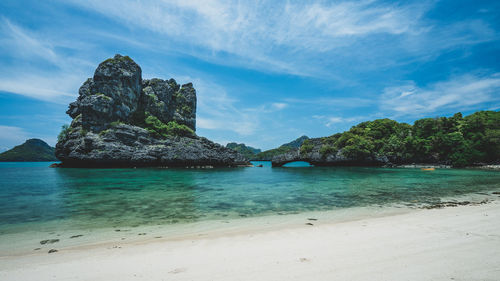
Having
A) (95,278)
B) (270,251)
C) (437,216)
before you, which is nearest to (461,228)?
(437,216)

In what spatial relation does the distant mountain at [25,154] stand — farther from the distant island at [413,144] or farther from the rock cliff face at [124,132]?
the distant island at [413,144]

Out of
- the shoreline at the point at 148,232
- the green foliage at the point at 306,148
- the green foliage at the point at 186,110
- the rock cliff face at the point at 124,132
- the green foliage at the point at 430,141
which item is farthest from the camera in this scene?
the green foliage at the point at 186,110

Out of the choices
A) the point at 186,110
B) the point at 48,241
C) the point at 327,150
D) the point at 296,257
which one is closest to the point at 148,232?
the point at 48,241

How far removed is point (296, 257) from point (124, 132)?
191ft

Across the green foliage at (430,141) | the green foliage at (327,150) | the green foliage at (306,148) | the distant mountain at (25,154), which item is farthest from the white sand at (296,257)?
the distant mountain at (25,154)

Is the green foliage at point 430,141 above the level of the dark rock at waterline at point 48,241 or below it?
above

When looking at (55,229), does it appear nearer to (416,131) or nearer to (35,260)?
(35,260)

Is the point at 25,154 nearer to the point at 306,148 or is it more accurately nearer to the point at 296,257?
the point at 306,148

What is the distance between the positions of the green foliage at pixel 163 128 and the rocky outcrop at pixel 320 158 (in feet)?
103

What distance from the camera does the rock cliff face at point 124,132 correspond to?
5003 cm

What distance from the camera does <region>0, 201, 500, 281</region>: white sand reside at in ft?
10.9

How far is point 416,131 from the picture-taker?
57688mm

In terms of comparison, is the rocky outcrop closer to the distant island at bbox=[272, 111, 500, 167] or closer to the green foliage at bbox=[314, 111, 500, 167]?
the distant island at bbox=[272, 111, 500, 167]

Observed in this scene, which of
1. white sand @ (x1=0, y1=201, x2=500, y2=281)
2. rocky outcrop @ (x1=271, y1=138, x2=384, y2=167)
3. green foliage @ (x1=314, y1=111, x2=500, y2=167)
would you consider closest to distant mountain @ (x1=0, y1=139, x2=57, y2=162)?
rocky outcrop @ (x1=271, y1=138, x2=384, y2=167)
